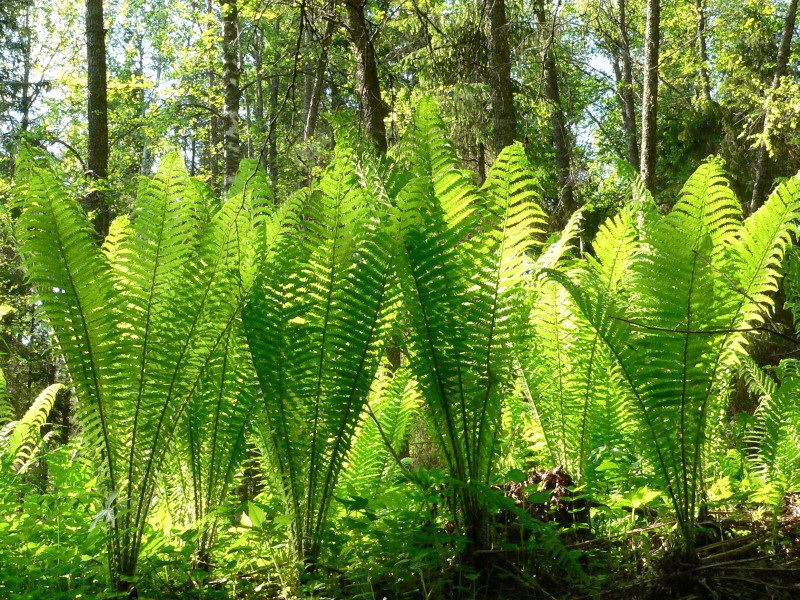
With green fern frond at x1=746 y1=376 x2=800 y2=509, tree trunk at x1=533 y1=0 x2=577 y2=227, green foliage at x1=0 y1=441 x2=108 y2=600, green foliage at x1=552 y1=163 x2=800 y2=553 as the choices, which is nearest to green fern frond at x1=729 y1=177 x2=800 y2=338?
green foliage at x1=552 y1=163 x2=800 y2=553

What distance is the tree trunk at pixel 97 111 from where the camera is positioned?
6961mm

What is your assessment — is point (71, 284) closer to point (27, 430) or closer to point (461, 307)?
point (461, 307)

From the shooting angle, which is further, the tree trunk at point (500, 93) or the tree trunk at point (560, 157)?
the tree trunk at point (560, 157)

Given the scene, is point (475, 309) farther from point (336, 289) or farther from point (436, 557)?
point (436, 557)

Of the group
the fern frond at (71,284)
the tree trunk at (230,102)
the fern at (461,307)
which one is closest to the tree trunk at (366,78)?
the fern at (461,307)

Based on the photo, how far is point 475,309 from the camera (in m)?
1.85

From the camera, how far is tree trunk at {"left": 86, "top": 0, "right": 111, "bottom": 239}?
22.8ft

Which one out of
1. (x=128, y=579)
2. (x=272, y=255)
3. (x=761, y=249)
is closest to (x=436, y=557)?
(x=128, y=579)

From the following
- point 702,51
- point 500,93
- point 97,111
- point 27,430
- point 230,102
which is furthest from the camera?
point 702,51

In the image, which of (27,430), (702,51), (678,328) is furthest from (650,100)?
(702,51)

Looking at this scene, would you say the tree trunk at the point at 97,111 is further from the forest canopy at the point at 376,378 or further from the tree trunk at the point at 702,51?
the tree trunk at the point at 702,51

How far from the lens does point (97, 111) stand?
697 centimetres

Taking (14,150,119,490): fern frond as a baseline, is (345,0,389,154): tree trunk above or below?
above

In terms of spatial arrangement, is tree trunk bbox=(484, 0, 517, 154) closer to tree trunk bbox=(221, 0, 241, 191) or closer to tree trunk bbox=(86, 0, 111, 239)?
tree trunk bbox=(221, 0, 241, 191)
